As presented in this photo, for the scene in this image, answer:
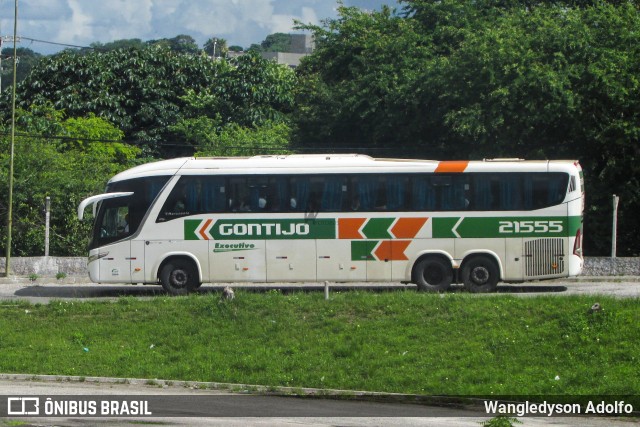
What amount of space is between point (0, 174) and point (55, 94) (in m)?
25.1

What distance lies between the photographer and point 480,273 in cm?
2586

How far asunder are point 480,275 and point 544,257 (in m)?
1.62

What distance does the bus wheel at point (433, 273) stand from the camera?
25781 millimetres

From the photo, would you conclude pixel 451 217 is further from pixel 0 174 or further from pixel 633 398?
pixel 0 174

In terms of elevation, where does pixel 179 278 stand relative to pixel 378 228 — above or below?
below

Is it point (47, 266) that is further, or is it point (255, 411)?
point (47, 266)

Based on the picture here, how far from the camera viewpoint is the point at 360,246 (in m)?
25.9

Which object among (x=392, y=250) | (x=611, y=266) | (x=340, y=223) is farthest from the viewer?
(x=611, y=266)

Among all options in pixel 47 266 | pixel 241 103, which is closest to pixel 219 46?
pixel 241 103

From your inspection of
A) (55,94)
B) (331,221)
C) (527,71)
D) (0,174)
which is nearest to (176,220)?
(331,221)

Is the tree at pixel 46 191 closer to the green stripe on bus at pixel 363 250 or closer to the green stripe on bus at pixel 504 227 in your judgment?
the green stripe on bus at pixel 363 250

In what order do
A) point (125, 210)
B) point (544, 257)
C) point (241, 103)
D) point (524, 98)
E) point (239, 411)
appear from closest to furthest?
1. point (239, 411)
2. point (544, 257)
3. point (125, 210)
4. point (524, 98)
5. point (241, 103)

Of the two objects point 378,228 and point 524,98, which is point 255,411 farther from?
point 524,98

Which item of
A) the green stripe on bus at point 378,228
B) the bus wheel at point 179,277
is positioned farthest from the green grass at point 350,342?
the green stripe on bus at point 378,228
